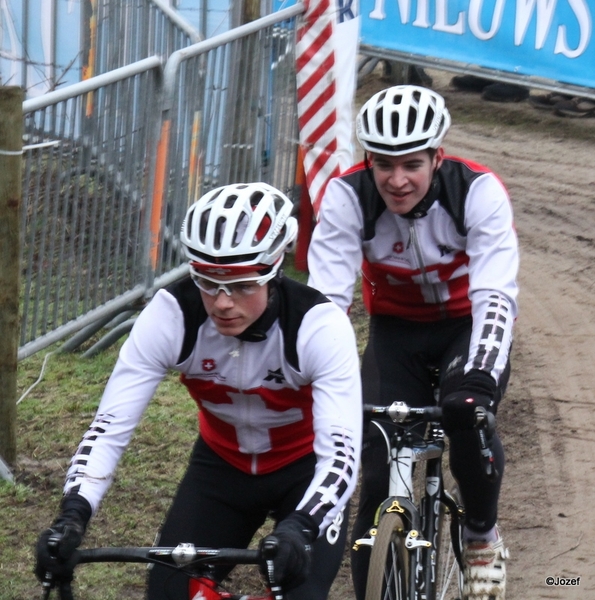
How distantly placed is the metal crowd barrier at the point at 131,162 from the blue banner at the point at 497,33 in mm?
3576

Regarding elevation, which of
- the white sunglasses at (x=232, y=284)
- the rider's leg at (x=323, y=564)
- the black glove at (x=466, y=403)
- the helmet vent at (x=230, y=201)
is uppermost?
the helmet vent at (x=230, y=201)

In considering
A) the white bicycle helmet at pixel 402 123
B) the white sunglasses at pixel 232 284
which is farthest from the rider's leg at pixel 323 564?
A: the white bicycle helmet at pixel 402 123

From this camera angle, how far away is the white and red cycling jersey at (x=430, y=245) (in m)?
4.42

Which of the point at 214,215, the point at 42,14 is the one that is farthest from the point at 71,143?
the point at 42,14

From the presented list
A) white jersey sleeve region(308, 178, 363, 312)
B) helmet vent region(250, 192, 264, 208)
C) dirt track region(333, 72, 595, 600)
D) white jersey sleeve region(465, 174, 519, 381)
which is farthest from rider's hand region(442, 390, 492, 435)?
dirt track region(333, 72, 595, 600)

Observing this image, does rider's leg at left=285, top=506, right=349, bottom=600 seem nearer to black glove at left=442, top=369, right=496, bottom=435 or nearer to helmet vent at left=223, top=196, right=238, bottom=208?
black glove at left=442, top=369, right=496, bottom=435

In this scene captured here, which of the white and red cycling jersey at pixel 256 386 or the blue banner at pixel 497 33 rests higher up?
the white and red cycling jersey at pixel 256 386

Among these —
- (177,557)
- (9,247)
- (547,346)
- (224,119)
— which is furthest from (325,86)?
(177,557)

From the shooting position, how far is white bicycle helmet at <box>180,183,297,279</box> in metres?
3.45

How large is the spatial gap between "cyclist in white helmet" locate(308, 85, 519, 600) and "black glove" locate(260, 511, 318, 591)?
113 cm

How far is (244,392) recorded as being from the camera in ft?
12.3

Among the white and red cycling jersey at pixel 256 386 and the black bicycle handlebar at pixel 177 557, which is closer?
the black bicycle handlebar at pixel 177 557

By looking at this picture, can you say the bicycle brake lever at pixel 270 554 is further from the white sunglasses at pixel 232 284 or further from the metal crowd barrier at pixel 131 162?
the metal crowd barrier at pixel 131 162

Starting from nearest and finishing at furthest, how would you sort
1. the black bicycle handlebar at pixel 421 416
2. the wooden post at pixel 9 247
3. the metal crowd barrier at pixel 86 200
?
1. the black bicycle handlebar at pixel 421 416
2. the wooden post at pixel 9 247
3. the metal crowd barrier at pixel 86 200
